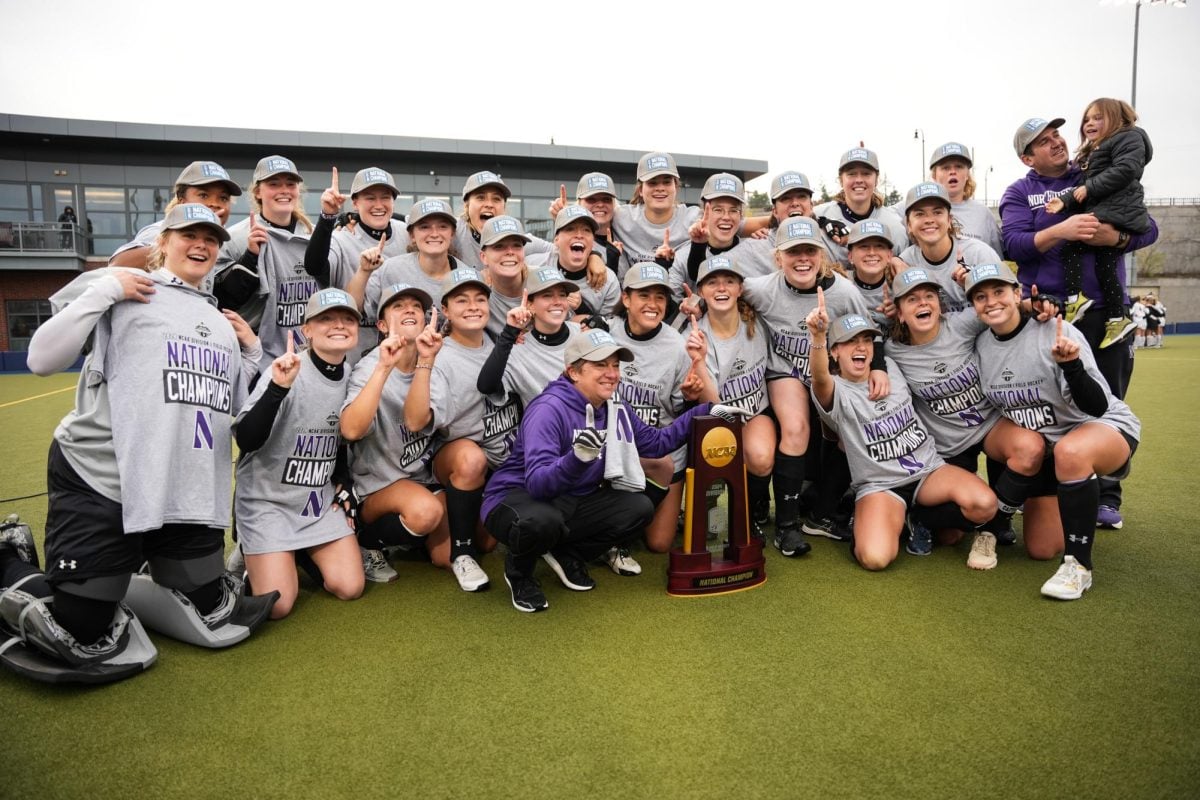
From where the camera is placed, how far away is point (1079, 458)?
3953 mm

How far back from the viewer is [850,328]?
4.56m

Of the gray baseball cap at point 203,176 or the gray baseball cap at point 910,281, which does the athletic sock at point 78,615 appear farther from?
the gray baseball cap at point 910,281

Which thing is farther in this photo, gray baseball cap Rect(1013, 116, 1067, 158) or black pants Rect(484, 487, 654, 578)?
gray baseball cap Rect(1013, 116, 1067, 158)

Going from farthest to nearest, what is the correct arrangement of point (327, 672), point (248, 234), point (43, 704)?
1. point (248, 234)
2. point (327, 672)
3. point (43, 704)

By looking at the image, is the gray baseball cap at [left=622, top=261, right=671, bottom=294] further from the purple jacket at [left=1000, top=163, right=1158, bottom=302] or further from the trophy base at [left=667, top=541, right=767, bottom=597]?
the purple jacket at [left=1000, top=163, right=1158, bottom=302]

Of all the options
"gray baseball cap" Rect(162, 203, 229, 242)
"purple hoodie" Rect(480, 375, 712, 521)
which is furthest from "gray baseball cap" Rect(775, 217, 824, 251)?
"gray baseball cap" Rect(162, 203, 229, 242)

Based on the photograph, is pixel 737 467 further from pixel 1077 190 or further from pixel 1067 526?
pixel 1077 190

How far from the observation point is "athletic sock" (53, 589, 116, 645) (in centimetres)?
302

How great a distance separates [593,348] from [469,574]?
1.44 m

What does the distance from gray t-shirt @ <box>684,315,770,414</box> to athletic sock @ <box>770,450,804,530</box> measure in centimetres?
40

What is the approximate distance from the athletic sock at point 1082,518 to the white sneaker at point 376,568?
3.69 meters

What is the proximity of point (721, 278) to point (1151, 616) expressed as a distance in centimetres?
283

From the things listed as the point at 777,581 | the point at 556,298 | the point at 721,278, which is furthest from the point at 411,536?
the point at 721,278

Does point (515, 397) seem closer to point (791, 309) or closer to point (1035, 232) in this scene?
point (791, 309)
